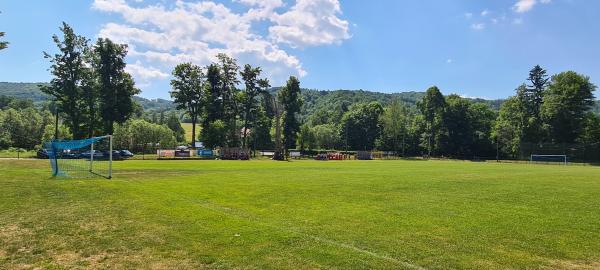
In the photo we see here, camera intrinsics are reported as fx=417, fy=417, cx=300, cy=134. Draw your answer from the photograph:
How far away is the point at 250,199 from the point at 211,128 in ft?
211

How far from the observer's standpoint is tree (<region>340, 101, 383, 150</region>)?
122 metres

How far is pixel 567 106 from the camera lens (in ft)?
285

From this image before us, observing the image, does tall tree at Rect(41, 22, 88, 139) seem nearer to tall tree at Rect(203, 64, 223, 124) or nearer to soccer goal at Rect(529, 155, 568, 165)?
tall tree at Rect(203, 64, 223, 124)

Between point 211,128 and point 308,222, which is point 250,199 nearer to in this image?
Result: point 308,222

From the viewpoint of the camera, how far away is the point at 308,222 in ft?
36.6

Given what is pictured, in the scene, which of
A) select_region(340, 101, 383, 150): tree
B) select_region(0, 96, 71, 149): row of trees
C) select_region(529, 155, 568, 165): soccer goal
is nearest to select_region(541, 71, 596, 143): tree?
select_region(529, 155, 568, 165): soccer goal

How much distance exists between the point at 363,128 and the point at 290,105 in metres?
35.4

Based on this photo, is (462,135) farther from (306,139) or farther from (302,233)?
(302,233)

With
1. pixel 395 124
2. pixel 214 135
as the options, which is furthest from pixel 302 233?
pixel 395 124

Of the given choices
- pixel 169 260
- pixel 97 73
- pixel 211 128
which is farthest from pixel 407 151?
pixel 169 260

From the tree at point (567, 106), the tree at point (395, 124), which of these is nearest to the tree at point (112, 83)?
the tree at point (395, 124)

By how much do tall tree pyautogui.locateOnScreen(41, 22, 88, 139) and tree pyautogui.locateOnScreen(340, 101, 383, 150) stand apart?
74.7m

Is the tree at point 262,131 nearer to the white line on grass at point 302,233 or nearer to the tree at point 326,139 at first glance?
the tree at point 326,139

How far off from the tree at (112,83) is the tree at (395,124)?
67448 mm
